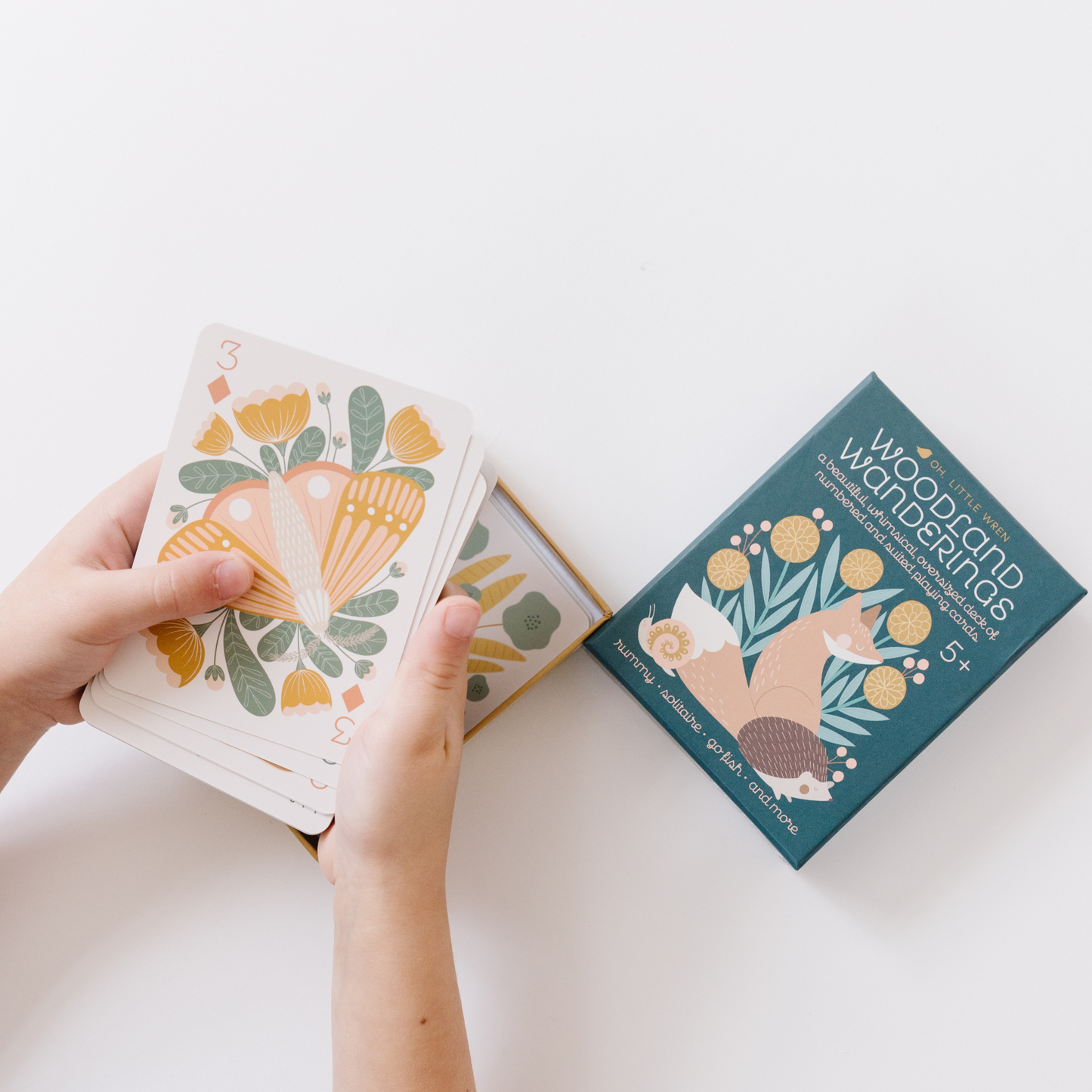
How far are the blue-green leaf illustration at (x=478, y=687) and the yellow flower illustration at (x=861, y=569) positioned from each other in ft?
1.30

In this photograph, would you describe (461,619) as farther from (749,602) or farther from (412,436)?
(749,602)

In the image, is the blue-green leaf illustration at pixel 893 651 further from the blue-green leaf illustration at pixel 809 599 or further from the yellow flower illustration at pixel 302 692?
the yellow flower illustration at pixel 302 692

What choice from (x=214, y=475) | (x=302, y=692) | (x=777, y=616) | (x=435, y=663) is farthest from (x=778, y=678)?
(x=214, y=475)

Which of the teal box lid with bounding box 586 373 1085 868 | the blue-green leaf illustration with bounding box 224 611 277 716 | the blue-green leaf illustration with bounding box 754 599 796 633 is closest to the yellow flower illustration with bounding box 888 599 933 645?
the teal box lid with bounding box 586 373 1085 868

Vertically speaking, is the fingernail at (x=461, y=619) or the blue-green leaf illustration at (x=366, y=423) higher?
the blue-green leaf illustration at (x=366, y=423)

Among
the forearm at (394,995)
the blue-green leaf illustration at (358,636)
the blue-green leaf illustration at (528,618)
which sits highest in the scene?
the blue-green leaf illustration at (528,618)

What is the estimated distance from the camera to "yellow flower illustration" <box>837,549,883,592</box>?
848 millimetres

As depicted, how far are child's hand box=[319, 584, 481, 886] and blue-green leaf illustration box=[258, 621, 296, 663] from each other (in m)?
0.11

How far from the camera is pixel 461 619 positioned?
706mm

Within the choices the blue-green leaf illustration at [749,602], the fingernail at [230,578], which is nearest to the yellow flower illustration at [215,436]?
the fingernail at [230,578]

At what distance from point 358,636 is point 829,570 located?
49cm

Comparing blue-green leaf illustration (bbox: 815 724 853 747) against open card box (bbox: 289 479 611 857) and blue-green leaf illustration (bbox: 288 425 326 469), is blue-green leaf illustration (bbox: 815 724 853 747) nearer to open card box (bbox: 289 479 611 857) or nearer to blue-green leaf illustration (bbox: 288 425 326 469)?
open card box (bbox: 289 479 611 857)

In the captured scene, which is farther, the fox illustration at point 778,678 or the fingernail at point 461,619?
the fox illustration at point 778,678

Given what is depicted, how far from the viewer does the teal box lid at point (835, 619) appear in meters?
0.84
